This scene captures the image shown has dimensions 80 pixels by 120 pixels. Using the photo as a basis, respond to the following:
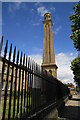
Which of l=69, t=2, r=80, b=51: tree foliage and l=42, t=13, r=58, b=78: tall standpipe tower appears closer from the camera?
l=69, t=2, r=80, b=51: tree foliage

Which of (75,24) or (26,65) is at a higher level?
(75,24)

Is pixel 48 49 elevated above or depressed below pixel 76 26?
above

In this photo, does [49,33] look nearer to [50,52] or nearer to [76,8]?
[50,52]

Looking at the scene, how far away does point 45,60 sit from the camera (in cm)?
6975

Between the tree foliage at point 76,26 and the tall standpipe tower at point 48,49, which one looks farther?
the tall standpipe tower at point 48,49

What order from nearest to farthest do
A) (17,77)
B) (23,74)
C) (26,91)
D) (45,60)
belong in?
(17,77) → (23,74) → (26,91) → (45,60)

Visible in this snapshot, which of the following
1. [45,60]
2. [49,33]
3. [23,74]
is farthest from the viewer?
[49,33]

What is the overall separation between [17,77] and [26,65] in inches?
20.4

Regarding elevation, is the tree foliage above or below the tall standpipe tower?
below

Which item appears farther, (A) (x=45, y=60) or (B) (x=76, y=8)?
(A) (x=45, y=60)

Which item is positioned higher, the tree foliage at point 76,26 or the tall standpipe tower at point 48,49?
the tall standpipe tower at point 48,49

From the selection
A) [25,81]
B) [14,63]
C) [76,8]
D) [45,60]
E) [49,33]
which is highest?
[49,33]

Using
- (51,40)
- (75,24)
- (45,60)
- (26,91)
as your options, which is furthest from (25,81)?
(51,40)

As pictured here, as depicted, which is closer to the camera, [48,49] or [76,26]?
[76,26]
